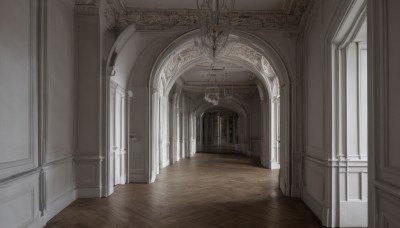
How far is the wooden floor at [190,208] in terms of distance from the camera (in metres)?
4.99

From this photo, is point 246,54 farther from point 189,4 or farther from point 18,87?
point 18,87

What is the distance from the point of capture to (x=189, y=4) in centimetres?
718

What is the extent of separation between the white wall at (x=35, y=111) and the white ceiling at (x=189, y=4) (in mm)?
1668

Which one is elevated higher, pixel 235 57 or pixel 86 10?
pixel 86 10

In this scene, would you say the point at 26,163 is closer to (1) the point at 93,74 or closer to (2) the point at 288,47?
(1) the point at 93,74

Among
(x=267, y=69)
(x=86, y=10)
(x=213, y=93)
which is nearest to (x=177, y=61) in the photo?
(x=267, y=69)

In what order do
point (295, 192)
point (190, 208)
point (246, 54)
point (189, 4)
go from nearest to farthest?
point (190, 208) < point (295, 192) < point (189, 4) < point (246, 54)

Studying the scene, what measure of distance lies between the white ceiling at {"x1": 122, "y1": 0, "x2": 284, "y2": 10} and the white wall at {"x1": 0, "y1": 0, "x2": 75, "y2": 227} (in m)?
1.67

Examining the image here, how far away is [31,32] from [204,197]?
4.68 metres

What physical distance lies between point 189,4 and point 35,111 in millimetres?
4272

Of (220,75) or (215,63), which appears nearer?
(215,63)

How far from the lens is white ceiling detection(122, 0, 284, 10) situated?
7.01 meters

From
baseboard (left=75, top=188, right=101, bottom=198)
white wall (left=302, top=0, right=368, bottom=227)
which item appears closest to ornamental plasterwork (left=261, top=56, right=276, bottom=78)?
white wall (left=302, top=0, right=368, bottom=227)

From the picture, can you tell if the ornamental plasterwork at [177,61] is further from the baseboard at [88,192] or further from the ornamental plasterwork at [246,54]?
the baseboard at [88,192]
